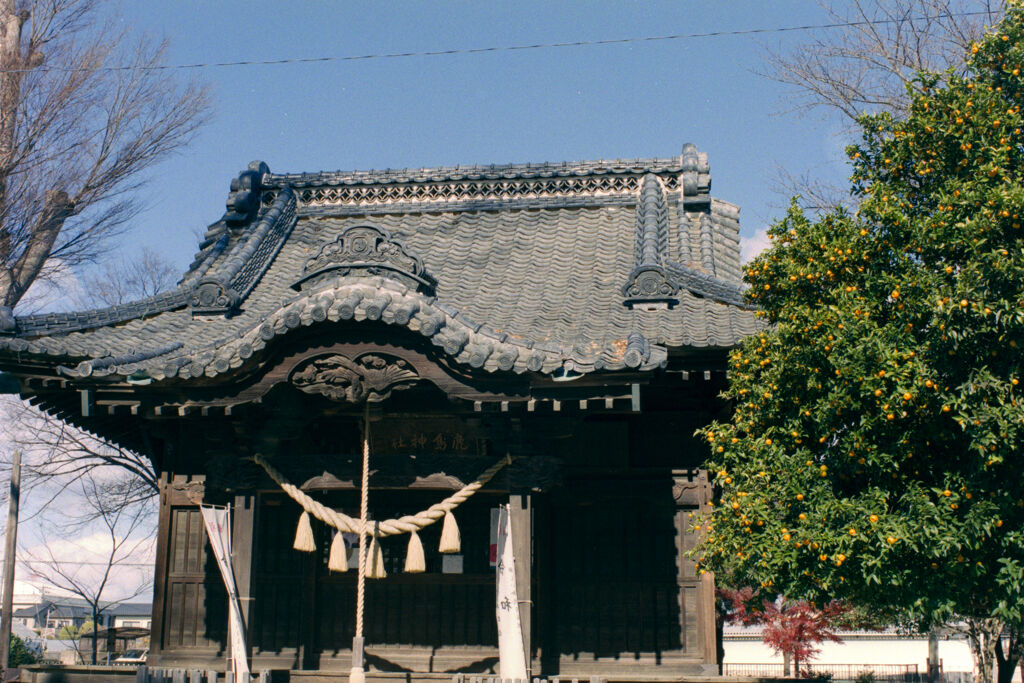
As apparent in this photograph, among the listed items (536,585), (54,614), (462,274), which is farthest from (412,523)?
(54,614)

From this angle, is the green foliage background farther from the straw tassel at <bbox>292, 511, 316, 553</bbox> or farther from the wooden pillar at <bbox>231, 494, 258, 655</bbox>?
the straw tassel at <bbox>292, 511, 316, 553</bbox>

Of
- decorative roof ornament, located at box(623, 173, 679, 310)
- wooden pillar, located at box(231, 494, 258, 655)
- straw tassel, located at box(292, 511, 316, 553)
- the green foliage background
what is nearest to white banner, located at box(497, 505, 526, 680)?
straw tassel, located at box(292, 511, 316, 553)

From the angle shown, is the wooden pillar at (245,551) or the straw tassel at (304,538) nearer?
the straw tassel at (304,538)

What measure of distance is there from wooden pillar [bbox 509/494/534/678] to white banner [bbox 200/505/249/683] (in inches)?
117

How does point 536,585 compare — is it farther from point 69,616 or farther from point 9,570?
point 69,616

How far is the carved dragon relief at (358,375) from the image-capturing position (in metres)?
10.0

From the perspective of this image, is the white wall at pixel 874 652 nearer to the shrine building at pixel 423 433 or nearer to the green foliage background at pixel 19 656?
the green foliage background at pixel 19 656

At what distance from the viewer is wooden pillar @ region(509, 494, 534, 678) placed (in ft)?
33.0

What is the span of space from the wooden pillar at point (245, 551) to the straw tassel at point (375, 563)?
135cm

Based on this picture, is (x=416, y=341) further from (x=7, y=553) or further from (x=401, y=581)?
(x=7, y=553)

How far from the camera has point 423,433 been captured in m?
11.2

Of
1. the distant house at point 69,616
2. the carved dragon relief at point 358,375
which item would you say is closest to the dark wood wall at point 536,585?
the carved dragon relief at point 358,375

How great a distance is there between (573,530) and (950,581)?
4.63 m

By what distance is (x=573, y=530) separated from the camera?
38.4 ft
